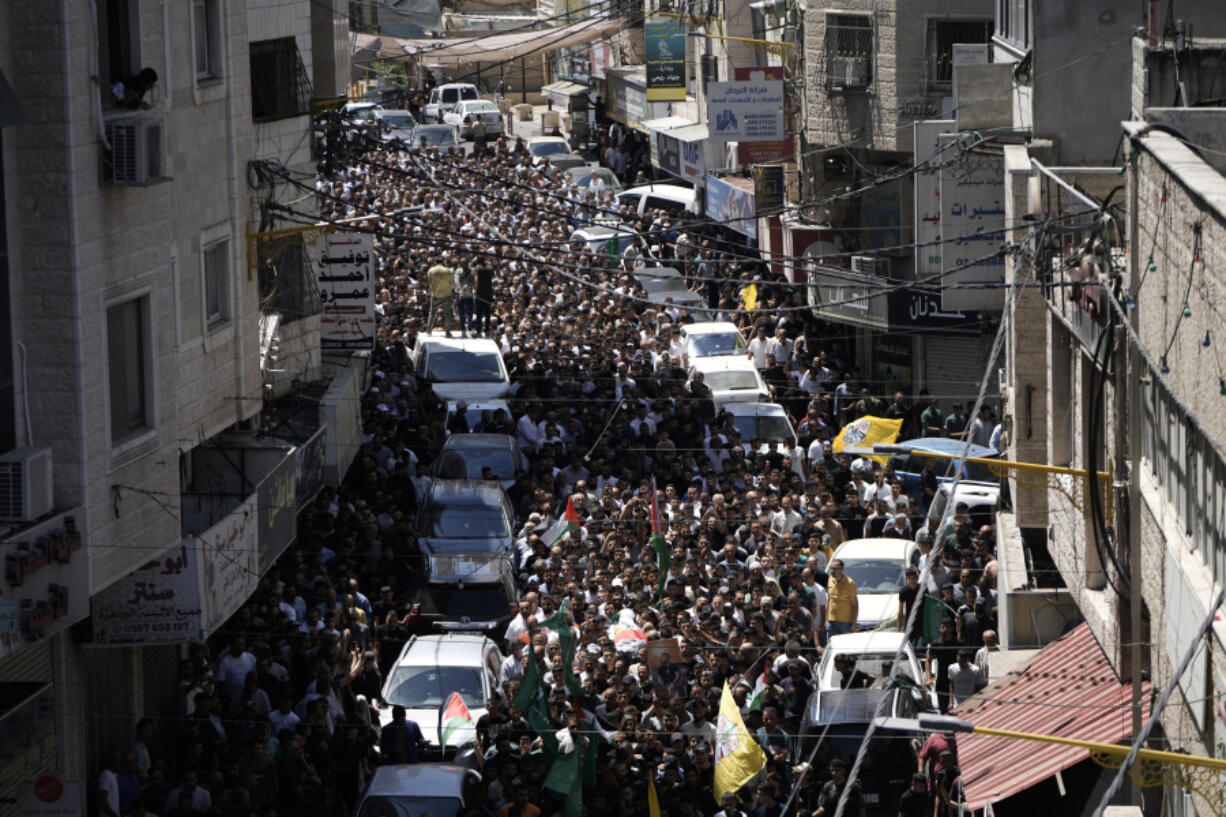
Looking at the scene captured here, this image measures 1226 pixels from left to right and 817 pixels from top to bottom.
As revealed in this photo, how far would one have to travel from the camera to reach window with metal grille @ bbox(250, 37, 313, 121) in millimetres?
24172

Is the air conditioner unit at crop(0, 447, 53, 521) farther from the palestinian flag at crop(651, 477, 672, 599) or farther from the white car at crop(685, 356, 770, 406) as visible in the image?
the white car at crop(685, 356, 770, 406)

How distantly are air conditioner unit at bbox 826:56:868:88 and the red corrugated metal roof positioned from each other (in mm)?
18508

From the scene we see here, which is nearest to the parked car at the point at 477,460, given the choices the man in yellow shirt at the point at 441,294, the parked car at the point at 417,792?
the man in yellow shirt at the point at 441,294

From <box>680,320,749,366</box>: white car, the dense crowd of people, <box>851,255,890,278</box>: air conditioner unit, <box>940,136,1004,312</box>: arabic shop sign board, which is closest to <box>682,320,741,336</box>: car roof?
<box>680,320,749,366</box>: white car

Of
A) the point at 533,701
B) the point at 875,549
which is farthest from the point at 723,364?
the point at 533,701

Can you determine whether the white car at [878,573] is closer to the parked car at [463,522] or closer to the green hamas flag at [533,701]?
the parked car at [463,522]

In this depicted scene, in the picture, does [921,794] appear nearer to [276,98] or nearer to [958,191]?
[958,191]

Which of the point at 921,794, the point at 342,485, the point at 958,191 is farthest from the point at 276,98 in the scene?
the point at 921,794

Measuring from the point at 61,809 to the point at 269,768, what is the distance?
2043 mm

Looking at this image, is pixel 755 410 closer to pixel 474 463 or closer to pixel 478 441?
pixel 478 441

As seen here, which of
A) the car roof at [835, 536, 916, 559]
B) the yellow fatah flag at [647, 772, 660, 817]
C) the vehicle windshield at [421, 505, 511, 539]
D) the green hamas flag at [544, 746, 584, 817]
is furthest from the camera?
the vehicle windshield at [421, 505, 511, 539]

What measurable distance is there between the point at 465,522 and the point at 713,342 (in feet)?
38.7

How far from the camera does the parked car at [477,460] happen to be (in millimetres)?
28516

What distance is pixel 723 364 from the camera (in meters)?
34.5
